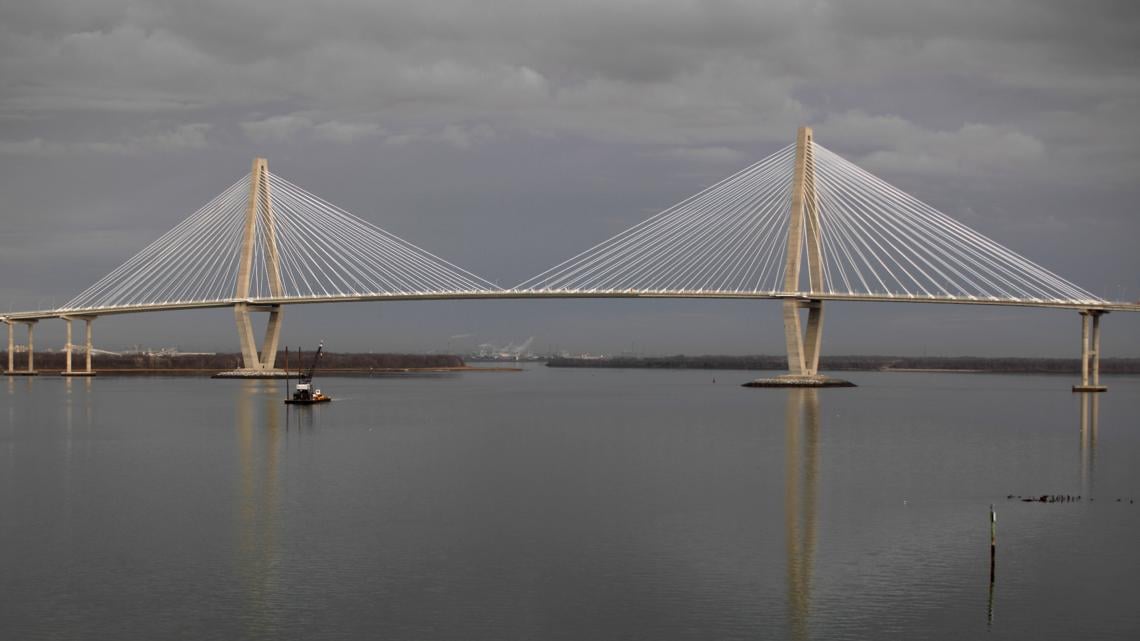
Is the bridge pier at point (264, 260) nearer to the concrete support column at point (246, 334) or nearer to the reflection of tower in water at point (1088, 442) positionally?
the concrete support column at point (246, 334)

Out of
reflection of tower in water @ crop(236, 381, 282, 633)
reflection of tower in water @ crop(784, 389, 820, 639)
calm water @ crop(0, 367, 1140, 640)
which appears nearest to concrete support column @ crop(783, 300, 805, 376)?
reflection of tower in water @ crop(784, 389, 820, 639)

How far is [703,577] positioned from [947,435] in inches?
882

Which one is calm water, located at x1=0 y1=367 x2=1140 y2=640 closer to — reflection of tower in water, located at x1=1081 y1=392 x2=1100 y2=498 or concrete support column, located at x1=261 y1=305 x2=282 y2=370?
reflection of tower in water, located at x1=1081 y1=392 x2=1100 y2=498

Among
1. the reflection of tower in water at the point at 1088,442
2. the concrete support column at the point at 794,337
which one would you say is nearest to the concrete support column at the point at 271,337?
the concrete support column at the point at 794,337

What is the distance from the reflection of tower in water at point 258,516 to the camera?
45.3 ft

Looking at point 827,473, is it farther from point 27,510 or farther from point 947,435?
point 27,510

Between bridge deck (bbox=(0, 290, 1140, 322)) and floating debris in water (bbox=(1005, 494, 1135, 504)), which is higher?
bridge deck (bbox=(0, 290, 1140, 322))

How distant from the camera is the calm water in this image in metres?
13.2

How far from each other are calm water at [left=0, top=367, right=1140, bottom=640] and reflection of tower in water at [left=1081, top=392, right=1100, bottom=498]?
15 cm

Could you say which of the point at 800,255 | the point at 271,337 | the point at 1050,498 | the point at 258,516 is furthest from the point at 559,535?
the point at 271,337

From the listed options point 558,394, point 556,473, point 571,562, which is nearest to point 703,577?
point 571,562

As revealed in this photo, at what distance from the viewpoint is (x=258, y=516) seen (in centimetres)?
1903

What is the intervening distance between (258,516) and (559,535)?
4767 mm

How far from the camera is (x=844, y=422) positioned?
3953 centimetres
